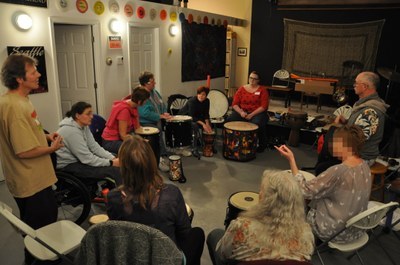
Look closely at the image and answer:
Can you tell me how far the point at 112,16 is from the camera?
4.82 metres

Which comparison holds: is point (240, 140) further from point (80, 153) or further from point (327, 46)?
point (327, 46)

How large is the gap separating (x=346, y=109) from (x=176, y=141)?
2.60m

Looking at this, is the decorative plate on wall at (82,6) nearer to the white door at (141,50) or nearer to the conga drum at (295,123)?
the white door at (141,50)

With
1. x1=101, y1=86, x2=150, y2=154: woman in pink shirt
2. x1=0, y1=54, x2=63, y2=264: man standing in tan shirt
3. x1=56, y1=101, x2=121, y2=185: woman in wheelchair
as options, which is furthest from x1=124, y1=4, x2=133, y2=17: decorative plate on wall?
x1=0, y1=54, x2=63, y2=264: man standing in tan shirt

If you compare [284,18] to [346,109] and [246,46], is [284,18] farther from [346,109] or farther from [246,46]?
[346,109]

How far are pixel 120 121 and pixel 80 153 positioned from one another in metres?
0.78

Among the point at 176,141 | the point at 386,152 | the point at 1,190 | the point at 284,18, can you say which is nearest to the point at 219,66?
the point at 284,18

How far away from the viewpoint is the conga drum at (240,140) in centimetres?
439

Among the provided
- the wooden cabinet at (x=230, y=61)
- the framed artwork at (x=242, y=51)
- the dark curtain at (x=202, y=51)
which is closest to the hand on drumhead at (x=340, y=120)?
the dark curtain at (x=202, y=51)

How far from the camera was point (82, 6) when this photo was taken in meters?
4.33

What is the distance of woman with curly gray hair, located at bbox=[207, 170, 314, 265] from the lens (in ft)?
4.37

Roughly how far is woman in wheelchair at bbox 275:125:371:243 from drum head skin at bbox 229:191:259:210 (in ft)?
1.34

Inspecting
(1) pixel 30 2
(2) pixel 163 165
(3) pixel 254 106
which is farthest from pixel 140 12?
(2) pixel 163 165

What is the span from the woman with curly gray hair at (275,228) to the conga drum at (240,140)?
9.61 ft
